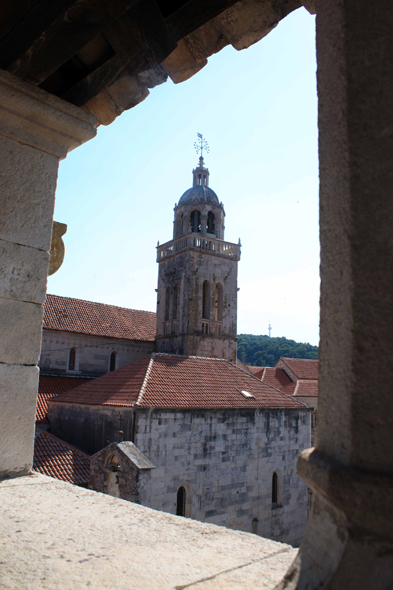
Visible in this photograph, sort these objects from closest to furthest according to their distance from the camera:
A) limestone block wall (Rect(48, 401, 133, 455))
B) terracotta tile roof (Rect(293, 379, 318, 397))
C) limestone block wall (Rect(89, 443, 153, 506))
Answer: limestone block wall (Rect(89, 443, 153, 506)) < limestone block wall (Rect(48, 401, 133, 455)) < terracotta tile roof (Rect(293, 379, 318, 397))

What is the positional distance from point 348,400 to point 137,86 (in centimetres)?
262

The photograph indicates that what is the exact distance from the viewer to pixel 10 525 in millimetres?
1995

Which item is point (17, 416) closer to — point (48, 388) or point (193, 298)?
point (48, 388)

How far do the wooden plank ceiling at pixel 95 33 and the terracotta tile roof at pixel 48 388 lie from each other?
14632mm

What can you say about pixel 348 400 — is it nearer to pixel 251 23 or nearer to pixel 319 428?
pixel 319 428

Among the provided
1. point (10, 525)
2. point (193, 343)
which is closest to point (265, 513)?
point (193, 343)

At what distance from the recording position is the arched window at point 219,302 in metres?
22.6

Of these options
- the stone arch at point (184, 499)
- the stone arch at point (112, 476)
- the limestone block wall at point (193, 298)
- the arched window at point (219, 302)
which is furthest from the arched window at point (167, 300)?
the stone arch at point (112, 476)

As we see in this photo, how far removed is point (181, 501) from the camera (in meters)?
11.9

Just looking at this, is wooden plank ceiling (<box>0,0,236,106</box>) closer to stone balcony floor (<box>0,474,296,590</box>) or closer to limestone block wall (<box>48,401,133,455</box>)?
stone balcony floor (<box>0,474,296,590</box>)

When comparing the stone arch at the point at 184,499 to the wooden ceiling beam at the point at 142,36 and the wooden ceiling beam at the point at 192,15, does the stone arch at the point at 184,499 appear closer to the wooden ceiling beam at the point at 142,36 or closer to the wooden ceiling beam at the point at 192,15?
the wooden ceiling beam at the point at 142,36

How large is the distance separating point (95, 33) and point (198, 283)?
19.7 meters

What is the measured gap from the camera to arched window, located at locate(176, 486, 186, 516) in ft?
38.7

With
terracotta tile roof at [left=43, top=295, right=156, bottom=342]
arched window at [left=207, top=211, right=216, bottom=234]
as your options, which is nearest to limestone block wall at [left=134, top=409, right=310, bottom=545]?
terracotta tile roof at [left=43, top=295, right=156, bottom=342]
